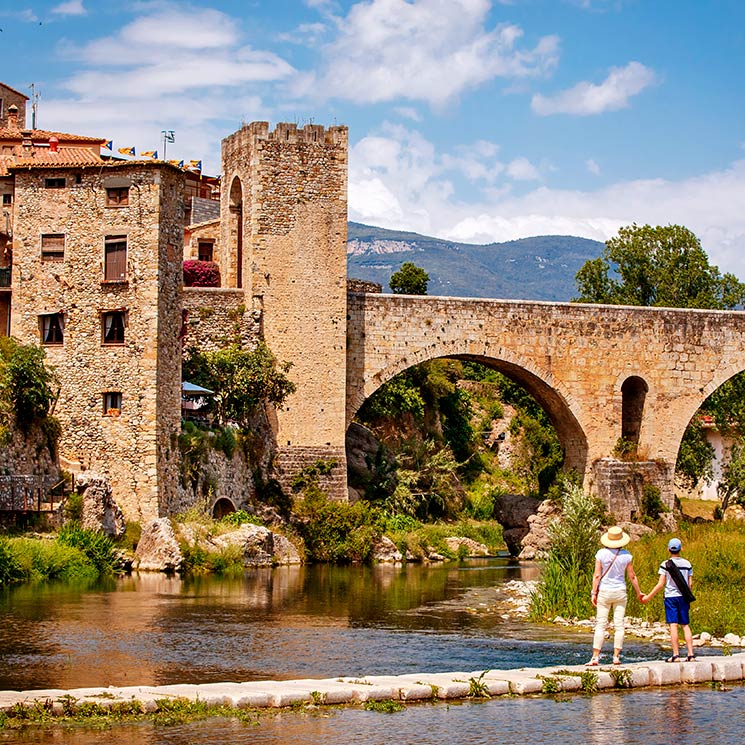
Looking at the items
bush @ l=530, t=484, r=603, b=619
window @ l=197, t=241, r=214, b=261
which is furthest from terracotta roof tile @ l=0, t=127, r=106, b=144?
bush @ l=530, t=484, r=603, b=619

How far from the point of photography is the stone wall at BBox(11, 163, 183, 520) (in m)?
33.3

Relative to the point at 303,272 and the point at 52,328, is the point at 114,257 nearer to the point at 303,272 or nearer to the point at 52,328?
the point at 52,328

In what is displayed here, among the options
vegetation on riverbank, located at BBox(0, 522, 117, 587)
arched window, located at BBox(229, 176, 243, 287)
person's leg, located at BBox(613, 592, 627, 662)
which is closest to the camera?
person's leg, located at BBox(613, 592, 627, 662)

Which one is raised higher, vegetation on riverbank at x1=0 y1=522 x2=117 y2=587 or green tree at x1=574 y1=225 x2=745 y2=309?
green tree at x1=574 y1=225 x2=745 y2=309

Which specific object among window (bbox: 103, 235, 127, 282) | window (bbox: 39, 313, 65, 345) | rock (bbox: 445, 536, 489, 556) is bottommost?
rock (bbox: 445, 536, 489, 556)

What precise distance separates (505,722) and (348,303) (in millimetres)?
26744

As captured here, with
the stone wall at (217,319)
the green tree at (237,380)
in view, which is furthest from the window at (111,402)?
the stone wall at (217,319)

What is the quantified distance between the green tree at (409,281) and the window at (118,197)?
2833cm

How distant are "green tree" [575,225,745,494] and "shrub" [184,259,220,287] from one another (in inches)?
654

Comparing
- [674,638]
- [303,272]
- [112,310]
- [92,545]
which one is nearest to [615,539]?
[674,638]

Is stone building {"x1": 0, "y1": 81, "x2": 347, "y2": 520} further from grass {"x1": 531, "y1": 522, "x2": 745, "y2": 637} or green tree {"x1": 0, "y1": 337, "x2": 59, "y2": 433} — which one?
grass {"x1": 531, "y1": 522, "x2": 745, "y2": 637}

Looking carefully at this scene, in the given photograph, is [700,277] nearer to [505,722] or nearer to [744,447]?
[744,447]

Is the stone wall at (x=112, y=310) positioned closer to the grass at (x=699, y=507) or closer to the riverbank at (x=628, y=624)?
the riverbank at (x=628, y=624)

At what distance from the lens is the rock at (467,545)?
132 ft
